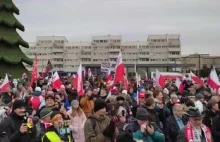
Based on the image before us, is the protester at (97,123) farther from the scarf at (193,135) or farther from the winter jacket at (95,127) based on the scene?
the scarf at (193,135)

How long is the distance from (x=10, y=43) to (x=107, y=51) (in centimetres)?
9357

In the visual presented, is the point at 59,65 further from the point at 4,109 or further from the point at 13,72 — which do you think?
the point at 4,109

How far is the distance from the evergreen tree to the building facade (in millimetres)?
88382

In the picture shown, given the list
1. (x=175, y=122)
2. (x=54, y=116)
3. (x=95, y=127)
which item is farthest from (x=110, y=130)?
(x=175, y=122)

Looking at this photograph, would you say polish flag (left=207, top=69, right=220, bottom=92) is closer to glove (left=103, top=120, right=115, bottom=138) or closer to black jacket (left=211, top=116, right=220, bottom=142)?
black jacket (left=211, top=116, right=220, bottom=142)

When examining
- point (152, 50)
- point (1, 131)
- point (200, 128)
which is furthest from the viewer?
point (152, 50)

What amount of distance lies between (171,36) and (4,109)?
434 feet

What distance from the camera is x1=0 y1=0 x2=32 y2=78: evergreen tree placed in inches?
1638

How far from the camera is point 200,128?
22.9 feet

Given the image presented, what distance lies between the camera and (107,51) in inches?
5330

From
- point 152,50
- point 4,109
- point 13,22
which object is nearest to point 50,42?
point 152,50

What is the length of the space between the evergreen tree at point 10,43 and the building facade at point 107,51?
8838 cm

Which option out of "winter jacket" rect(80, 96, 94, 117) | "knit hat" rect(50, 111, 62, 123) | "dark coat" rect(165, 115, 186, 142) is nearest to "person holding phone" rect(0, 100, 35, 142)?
"knit hat" rect(50, 111, 62, 123)

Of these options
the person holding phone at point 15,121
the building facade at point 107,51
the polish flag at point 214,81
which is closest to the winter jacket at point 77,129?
the person holding phone at point 15,121
